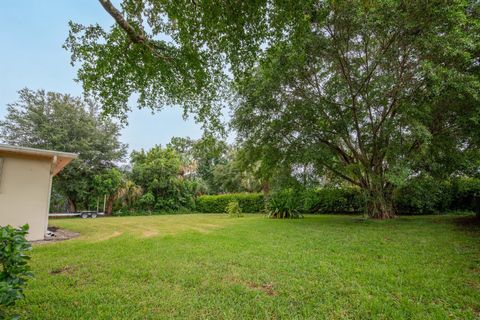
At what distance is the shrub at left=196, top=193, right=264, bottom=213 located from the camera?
2008 centimetres

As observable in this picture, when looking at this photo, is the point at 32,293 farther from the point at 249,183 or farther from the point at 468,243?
the point at 249,183

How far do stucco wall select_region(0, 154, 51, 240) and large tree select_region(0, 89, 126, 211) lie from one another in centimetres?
1194

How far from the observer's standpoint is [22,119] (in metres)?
18.7

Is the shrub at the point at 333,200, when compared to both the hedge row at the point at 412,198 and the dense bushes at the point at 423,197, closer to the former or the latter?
the hedge row at the point at 412,198

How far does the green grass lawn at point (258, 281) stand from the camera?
8.84ft

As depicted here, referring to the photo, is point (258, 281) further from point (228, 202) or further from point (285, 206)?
point (228, 202)

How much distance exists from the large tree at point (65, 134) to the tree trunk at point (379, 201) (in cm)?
1831

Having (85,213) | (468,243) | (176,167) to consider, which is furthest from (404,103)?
(85,213)

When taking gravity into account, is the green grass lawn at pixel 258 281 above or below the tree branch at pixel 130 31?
below

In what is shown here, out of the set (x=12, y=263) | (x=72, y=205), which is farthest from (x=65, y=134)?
(x=12, y=263)

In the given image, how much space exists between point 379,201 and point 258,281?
9611 millimetres

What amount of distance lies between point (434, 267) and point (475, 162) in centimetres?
739

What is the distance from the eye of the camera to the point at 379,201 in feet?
36.2

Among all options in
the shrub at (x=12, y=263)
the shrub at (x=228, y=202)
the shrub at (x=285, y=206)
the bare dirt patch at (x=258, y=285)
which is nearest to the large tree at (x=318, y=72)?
the shrub at (x=285, y=206)
